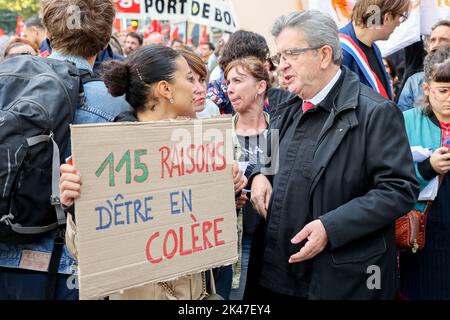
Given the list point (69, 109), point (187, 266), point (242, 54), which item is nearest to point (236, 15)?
point (242, 54)

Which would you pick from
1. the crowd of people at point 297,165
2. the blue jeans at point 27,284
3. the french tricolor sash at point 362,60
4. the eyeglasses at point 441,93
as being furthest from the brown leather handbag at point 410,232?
the blue jeans at point 27,284

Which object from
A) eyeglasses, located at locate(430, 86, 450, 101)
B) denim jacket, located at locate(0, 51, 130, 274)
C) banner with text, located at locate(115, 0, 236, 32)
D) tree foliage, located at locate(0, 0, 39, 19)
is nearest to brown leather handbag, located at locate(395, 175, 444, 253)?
eyeglasses, located at locate(430, 86, 450, 101)

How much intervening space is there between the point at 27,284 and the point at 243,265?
50.7 inches

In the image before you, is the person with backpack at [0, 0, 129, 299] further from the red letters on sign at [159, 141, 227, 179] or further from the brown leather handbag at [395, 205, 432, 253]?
the brown leather handbag at [395, 205, 432, 253]

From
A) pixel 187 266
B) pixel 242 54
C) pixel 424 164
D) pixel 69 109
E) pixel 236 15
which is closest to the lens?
pixel 187 266

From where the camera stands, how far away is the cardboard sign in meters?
1.90

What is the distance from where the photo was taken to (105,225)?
75.9 inches

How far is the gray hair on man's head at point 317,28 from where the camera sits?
2531mm

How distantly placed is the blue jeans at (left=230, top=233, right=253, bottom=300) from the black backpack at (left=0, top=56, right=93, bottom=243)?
1237 mm

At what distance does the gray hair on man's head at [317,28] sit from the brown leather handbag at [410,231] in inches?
39.0

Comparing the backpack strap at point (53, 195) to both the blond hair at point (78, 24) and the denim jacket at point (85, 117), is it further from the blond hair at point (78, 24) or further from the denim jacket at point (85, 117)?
the blond hair at point (78, 24)

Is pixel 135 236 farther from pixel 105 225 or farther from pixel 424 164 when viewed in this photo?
pixel 424 164

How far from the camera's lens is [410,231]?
2.97 m

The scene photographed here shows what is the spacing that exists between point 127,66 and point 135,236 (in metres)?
0.80
